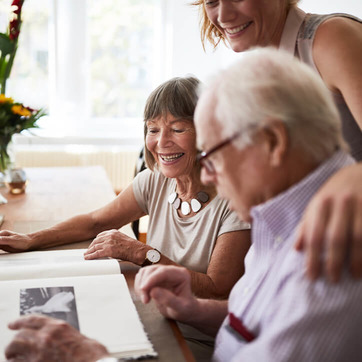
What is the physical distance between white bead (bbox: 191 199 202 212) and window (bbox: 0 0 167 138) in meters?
3.44

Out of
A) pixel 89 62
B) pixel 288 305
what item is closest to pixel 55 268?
pixel 288 305

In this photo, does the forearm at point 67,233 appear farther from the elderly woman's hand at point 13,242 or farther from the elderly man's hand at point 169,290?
the elderly man's hand at point 169,290

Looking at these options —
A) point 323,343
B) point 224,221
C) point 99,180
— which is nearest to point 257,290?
point 323,343

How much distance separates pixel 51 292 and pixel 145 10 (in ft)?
13.9

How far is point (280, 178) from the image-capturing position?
78 centimetres

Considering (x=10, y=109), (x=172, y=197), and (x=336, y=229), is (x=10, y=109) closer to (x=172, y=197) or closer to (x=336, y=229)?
(x=172, y=197)

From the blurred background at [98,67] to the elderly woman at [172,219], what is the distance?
2754mm

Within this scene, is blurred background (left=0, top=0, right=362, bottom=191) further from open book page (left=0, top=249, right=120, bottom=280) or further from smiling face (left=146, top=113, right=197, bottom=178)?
open book page (left=0, top=249, right=120, bottom=280)

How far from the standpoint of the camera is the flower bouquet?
2332 millimetres

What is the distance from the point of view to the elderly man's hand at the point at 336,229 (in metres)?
0.60

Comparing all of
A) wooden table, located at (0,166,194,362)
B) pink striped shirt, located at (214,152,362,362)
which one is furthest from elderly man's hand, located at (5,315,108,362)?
pink striped shirt, located at (214,152,362,362)

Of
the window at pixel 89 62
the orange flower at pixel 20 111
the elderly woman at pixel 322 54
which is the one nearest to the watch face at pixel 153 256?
the elderly woman at pixel 322 54

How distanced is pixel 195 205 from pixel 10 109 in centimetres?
125

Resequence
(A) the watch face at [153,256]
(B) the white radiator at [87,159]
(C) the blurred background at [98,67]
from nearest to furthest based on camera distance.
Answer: (A) the watch face at [153,256]
(B) the white radiator at [87,159]
(C) the blurred background at [98,67]
